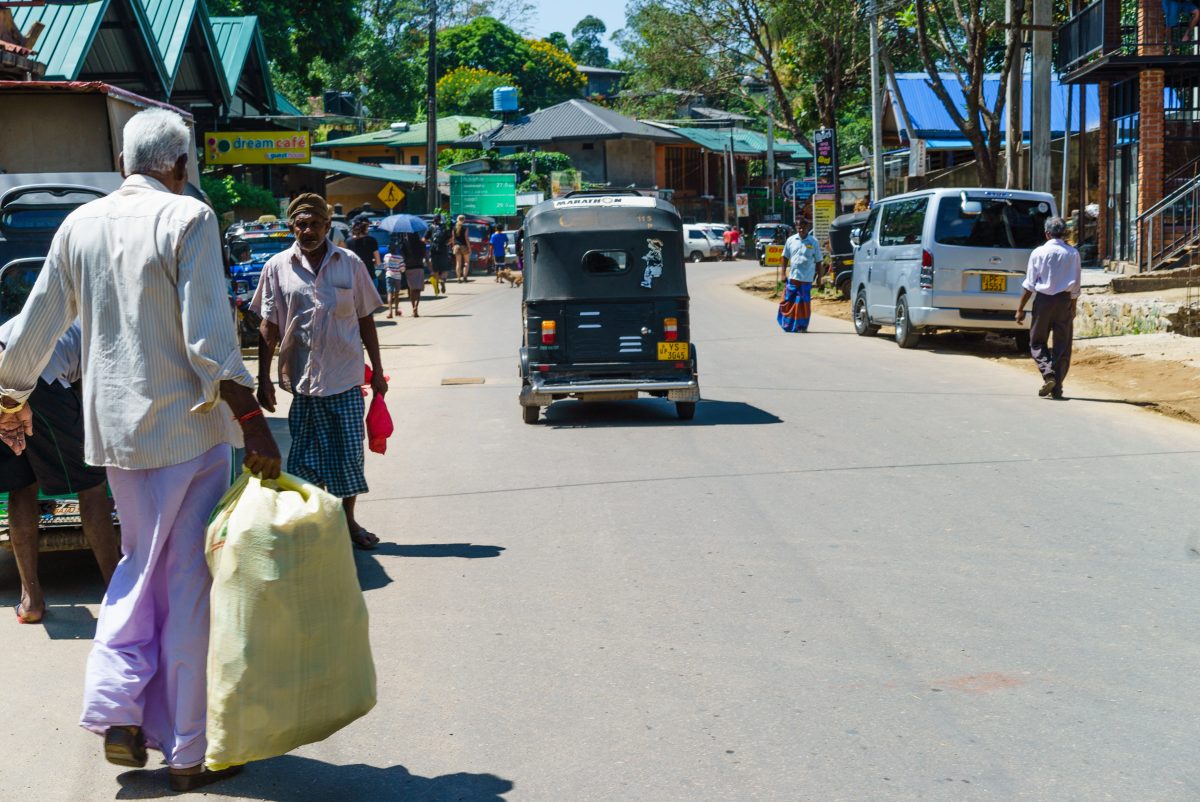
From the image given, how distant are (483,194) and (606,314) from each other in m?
44.9

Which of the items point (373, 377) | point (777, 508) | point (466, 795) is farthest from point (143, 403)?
point (777, 508)

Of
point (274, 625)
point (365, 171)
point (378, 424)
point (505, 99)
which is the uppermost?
point (505, 99)

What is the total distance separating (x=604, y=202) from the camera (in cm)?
1296

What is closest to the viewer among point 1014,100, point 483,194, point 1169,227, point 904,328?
point 904,328

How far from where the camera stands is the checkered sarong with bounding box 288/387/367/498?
736cm

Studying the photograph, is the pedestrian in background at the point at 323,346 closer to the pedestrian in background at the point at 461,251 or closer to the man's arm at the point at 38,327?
the man's arm at the point at 38,327

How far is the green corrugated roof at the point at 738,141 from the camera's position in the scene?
78125mm

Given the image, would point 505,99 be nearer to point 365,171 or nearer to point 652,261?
point 365,171

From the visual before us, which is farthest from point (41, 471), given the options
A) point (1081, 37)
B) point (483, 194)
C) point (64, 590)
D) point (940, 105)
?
point (483, 194)

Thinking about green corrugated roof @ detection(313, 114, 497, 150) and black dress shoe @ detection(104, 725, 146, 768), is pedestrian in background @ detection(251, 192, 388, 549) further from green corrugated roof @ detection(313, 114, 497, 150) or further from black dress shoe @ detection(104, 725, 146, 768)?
green corrugated roof @ detection(313, 114, 497, 150)

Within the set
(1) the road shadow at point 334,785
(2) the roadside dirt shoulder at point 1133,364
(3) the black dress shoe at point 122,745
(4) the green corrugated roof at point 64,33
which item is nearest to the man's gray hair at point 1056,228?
(2) the roadside dirt shoulder at point 1133,364

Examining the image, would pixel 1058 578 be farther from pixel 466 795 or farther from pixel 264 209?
pixel 264 209

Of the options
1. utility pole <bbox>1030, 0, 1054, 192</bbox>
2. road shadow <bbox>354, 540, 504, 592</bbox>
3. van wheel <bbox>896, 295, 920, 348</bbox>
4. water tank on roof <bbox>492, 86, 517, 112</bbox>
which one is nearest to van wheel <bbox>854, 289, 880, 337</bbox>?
van wheel <bbox>896, 295, 920, 348</bbox>

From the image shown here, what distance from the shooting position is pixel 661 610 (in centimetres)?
618
